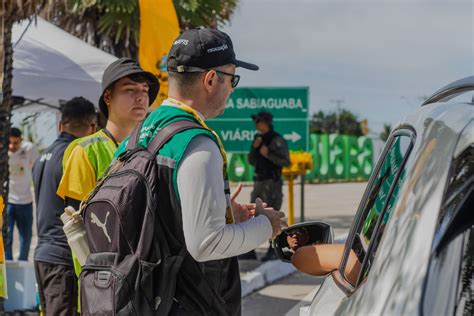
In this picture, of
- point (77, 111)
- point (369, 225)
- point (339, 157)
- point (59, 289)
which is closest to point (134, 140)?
point (369, 225)

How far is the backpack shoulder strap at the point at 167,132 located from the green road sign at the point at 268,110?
28.3ft

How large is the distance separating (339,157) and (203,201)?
4132 cm

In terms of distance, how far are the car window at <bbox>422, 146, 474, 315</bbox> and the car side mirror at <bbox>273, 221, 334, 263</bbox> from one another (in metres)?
1.19

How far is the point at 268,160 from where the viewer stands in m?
10.9

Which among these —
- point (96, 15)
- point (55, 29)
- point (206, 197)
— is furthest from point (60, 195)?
point (96, 15)

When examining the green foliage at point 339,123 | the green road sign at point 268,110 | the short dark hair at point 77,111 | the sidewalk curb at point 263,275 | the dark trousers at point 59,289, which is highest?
the short dark hair at point 77,111

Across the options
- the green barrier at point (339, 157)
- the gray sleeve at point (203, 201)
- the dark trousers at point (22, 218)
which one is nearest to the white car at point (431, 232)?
the gray sleeve at point (203, 201)

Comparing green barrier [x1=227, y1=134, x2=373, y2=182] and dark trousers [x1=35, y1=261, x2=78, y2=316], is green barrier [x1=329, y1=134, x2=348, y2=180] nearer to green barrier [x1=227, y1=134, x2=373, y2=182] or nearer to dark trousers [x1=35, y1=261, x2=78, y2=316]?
green barrier [x1=227, y1=134, x2=373, y2=182]

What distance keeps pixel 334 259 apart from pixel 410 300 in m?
1.08

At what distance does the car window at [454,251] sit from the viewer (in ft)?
5.37

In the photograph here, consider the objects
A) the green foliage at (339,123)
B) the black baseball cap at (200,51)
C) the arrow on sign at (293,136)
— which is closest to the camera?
the black baseball cap at (200,51)

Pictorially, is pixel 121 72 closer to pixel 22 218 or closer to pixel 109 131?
pixel 109 131

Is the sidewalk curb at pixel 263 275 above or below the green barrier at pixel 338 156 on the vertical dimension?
above

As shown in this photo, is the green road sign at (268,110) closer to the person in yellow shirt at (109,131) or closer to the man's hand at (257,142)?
the man's hand at (257,142)
